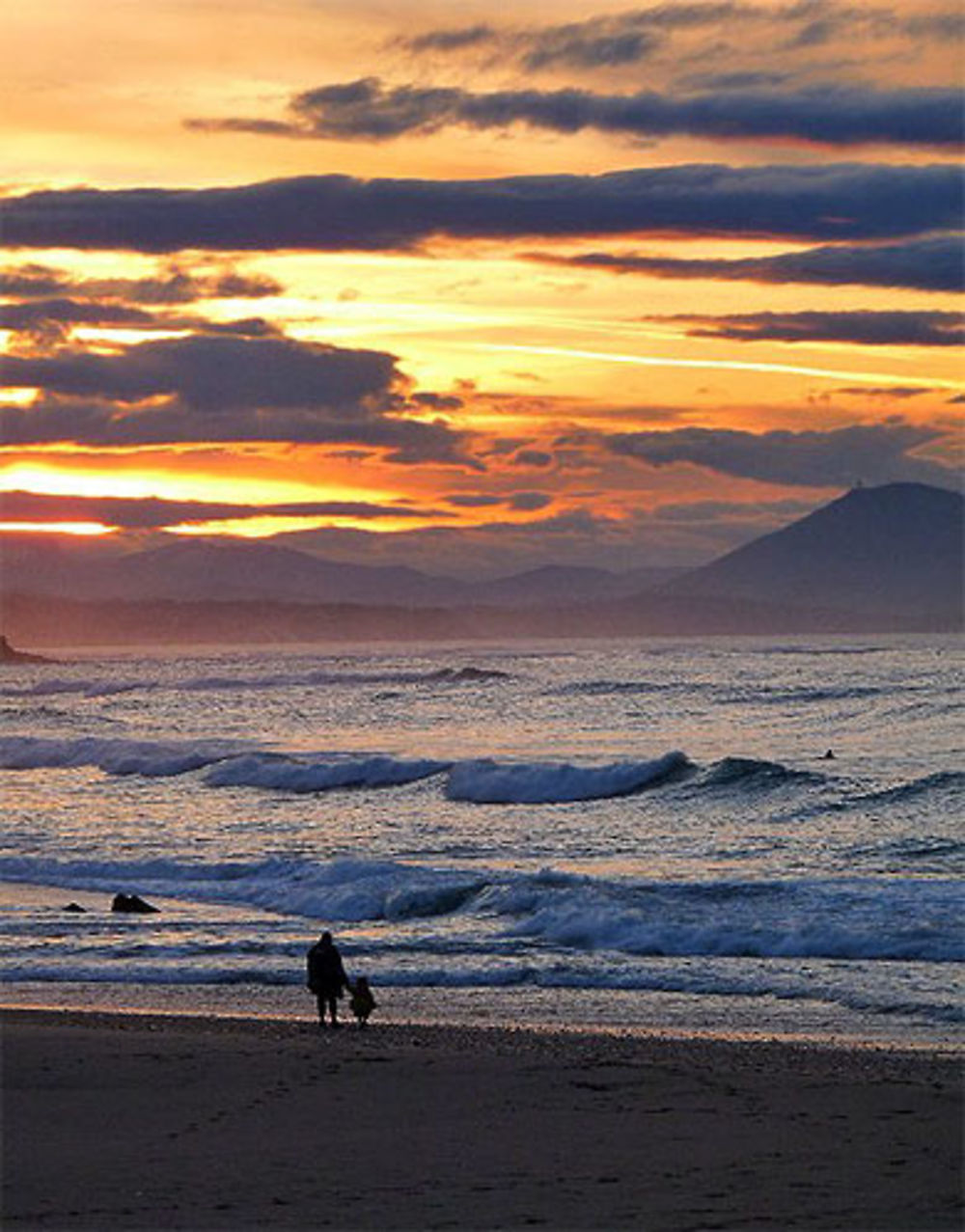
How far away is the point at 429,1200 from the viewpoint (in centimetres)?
1186

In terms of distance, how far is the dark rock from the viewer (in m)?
27.3

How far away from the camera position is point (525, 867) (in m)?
31.8

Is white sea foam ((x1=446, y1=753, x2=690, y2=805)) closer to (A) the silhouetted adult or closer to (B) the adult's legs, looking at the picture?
(A) the silhouetted adult

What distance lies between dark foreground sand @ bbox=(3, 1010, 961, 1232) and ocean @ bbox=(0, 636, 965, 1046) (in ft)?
7.22

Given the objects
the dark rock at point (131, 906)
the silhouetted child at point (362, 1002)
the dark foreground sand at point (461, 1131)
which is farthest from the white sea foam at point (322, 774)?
the dark foreground sand at point (461, 1131)

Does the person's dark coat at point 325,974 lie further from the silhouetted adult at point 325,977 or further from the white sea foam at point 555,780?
the white sea foam at point 555,780

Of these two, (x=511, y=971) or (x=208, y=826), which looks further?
(x=208, y=826)

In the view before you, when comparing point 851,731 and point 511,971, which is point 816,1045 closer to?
point 511,971

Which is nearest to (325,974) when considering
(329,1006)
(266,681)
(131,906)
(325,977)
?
(325,977)

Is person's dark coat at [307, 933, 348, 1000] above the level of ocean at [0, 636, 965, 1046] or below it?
above

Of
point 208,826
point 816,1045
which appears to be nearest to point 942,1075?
point 816,1045

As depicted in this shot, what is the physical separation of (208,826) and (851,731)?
27396 mm

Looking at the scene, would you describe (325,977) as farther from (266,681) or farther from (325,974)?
(266,681)

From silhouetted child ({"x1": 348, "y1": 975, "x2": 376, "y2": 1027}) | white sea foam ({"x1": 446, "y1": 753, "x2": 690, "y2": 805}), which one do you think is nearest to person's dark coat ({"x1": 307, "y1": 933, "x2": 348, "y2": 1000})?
silhouetted child ({"x1": 348, "y1": 975, "x2": 376, "y2": 1027})
